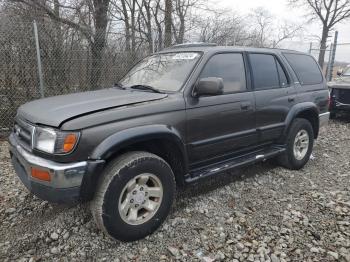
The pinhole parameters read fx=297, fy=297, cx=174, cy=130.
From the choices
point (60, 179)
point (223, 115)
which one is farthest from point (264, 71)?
point (60, 179)

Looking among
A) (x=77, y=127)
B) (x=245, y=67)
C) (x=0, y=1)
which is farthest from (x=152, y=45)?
(x=77, y=127)

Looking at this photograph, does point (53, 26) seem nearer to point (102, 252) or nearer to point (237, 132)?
point (237, 132)

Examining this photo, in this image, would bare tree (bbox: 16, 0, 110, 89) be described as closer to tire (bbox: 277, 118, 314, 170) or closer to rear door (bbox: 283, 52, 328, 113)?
rear door (bbox: 283, 52, 328, 113)

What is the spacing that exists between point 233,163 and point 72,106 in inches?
79.3

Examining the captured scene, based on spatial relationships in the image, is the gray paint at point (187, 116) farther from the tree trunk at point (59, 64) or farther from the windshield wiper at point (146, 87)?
the tree trunk at point (59, 64)

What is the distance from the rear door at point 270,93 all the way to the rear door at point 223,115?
176mm

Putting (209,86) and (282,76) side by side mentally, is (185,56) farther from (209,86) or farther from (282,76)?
(282,76)

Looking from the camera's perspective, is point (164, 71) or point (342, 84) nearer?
point (164, 71)

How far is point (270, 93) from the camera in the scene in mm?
4039

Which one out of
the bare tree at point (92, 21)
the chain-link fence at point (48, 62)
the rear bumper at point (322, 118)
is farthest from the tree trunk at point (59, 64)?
the rear bumper at point (322, 118)

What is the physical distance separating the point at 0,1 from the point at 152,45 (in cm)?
399

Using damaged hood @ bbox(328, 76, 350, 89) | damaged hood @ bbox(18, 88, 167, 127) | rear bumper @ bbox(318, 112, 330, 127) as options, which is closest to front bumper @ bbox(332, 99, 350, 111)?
damaged hood @ bbox(328, 76, 350, 89)

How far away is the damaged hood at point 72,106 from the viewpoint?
2.53 metres

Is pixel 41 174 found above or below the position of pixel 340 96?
below
